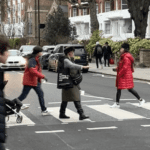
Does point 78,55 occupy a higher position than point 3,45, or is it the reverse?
point 3,45

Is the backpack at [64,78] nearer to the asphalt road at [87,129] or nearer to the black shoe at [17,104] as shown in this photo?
the asphalt road at [87,129]

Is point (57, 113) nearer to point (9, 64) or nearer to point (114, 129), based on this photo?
point (114, 129)

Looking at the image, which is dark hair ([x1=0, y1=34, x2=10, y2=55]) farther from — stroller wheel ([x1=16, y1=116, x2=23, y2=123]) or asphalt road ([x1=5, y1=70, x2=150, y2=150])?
stroller wheel ([x1=16, y1=116, x2=23, y2=123])

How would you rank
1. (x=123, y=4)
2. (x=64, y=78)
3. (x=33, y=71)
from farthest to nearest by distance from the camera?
1. (x=123, y=4)
2. (x=33, y=71)
3. (x=64, y=78)

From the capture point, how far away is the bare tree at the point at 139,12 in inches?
1267

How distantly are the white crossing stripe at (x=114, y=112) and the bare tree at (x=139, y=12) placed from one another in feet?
69.9

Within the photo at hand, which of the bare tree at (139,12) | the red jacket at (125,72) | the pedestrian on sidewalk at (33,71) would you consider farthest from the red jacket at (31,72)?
the bare tree at (139,12)

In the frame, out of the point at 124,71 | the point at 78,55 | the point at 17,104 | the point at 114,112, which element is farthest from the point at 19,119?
the point at 78,55

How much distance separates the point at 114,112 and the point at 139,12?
888 inches

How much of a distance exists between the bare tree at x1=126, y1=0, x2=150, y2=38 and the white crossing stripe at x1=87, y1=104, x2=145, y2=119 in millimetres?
21318

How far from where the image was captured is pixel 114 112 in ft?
35.6

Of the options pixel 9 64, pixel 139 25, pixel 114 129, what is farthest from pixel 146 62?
pixel 114 129

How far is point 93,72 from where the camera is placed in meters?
27.9

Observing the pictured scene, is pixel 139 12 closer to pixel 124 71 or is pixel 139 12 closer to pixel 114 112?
pixel 124 71
